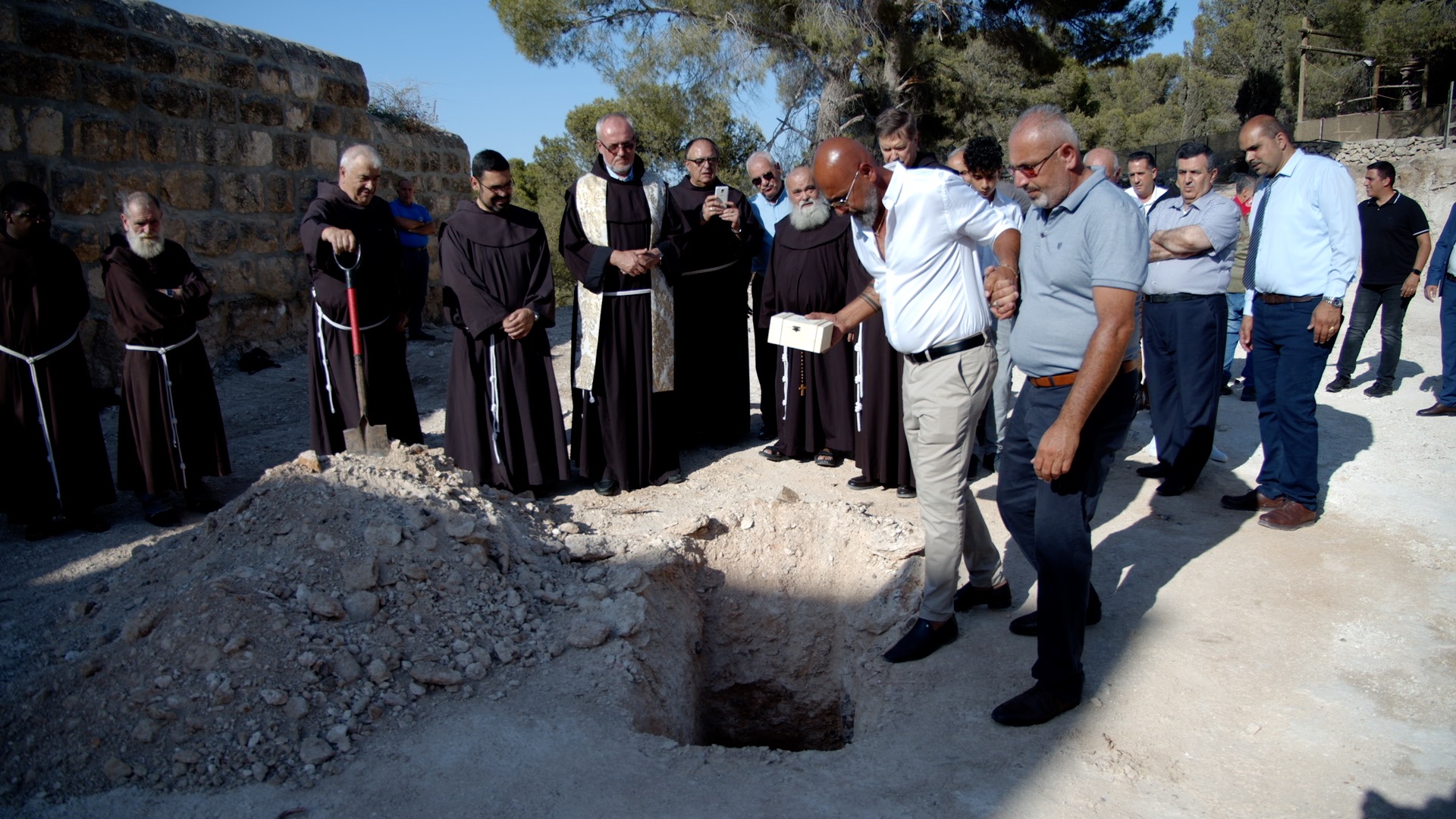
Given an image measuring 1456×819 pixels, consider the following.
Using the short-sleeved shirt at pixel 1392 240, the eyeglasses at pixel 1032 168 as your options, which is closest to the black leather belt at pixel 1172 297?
the eyeglasses at pixel 1032 168

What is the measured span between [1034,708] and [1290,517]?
7.78 feet

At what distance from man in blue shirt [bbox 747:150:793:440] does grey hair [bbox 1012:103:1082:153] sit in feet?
11.5

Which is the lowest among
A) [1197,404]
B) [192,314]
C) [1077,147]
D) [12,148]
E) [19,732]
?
[19,732]

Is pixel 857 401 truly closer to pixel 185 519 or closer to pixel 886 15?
pixel 185 519

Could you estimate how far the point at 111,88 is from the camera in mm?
7238

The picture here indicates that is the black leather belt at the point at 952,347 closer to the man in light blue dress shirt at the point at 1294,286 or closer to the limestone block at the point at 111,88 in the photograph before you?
the man in light blue dress shirt at the point at 1294,286

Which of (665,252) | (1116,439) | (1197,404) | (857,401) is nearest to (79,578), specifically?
(665,252)

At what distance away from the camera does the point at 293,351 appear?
8.93m

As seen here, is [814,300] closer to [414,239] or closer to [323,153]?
[414,239]

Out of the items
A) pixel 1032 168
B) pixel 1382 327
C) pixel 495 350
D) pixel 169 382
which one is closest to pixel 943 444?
pixel 1032 168

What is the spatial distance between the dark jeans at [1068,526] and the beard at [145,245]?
15.3 ft

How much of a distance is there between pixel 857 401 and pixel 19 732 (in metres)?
4.00

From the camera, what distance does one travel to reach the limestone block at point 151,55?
7418mm

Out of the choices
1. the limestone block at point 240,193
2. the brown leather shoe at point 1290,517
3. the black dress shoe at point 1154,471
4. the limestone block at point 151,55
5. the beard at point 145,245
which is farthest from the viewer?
the limestone block at point 240,193
